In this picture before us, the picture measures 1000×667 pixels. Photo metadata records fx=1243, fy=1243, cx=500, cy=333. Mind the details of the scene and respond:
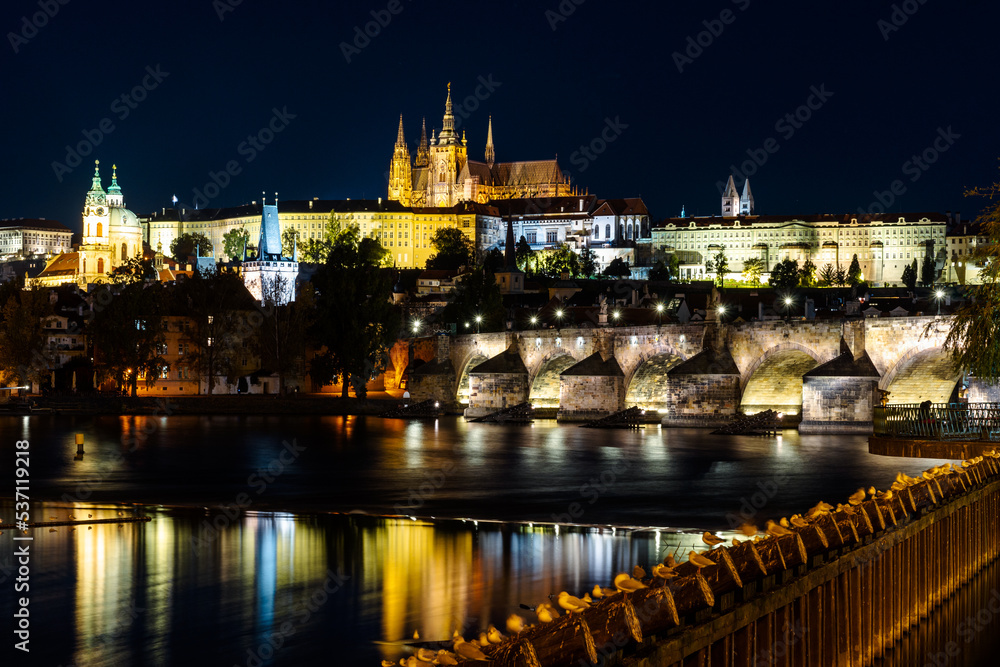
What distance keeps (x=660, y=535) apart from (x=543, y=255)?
140139 millimetres

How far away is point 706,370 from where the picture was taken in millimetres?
51094

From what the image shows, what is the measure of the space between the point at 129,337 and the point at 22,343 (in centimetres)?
699

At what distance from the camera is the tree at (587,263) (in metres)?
157

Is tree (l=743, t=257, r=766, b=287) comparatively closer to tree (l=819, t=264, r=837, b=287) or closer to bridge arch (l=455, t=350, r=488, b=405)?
tree (l=819, t=264, r=837, b=287)

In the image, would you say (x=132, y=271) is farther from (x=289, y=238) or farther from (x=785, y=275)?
(x=785, y=275)

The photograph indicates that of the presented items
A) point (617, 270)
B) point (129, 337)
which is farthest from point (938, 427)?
point (617, 270)

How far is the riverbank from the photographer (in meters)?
65.9

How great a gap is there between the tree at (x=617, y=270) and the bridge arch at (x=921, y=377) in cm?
10925

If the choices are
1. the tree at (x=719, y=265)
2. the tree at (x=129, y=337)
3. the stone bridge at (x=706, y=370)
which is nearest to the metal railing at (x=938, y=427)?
the stone bridge at (x=706, y=370)

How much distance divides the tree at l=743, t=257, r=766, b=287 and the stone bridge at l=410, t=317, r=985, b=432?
339 ft

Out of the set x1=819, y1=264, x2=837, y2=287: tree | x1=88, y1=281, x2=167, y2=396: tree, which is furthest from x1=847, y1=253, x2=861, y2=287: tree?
x1=88, y1=281, x2=167, y2=396: tree

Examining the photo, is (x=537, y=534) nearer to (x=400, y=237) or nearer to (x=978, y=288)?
(x=978, y=288)

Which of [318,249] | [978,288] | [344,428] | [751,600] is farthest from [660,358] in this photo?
[318,249]

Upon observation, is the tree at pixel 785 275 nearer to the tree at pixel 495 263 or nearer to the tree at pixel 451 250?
the tree at pixel 495 263
